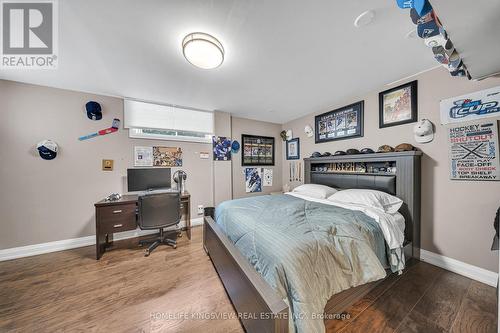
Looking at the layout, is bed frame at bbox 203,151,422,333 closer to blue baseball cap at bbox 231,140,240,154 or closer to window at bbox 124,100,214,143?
blue baseball cap at bbox 231,140,240,154

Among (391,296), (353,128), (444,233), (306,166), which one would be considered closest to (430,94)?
(353,128)

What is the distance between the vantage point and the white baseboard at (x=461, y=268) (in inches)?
63.6

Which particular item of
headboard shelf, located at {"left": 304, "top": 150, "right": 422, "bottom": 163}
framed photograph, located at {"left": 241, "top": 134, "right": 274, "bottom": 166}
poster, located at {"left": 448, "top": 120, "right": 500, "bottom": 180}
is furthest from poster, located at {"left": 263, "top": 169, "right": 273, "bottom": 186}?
poster, located at {"left": 448, "top": 120, "right": 500, "bottom": 180}

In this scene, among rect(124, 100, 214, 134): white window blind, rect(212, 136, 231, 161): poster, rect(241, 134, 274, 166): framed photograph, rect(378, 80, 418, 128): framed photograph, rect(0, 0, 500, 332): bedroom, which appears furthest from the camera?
rect(241, 134, 274, 166): framed photograph

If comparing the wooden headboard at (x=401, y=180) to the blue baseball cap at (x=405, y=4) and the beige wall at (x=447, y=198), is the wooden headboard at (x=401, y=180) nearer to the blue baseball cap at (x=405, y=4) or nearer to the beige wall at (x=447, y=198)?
the beige wall at (x=447, y=198)

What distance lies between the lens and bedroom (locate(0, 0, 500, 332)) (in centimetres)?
121

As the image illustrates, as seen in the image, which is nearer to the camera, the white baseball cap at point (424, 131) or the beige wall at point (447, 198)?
the beige wall at point (447, 198)

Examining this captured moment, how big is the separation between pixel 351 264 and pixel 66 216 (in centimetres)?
389

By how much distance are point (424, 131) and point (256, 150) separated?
2964 millimetres

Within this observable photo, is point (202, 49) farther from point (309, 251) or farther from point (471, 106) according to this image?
point (471, 106)

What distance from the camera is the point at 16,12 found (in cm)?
131

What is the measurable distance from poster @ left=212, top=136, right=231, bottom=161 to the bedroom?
2.25 ft

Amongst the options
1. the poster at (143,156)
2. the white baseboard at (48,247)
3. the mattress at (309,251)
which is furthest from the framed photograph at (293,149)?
the white baseboard at (48,247)

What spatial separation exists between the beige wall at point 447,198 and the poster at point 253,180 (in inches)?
108
